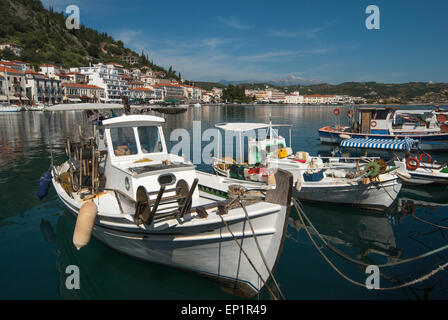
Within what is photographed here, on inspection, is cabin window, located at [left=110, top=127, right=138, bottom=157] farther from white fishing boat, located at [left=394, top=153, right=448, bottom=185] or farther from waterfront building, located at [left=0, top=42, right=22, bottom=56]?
waterfront building, located at [left=0, top=42, right=22, bottom=56]

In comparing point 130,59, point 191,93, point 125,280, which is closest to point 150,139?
point 125,280

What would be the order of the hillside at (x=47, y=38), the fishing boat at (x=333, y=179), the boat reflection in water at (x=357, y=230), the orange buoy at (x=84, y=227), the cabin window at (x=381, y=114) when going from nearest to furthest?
the orange buoy at (x=84, y=227) < the boat reflection in water at (x=357, y=230) < the fishing boat at (x=333, y=179) < the cabin window at (x=381, y=114) < the hillside at (x=47, y=38)

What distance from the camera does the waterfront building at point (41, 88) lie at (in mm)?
87250

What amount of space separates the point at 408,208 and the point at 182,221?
1175 cm

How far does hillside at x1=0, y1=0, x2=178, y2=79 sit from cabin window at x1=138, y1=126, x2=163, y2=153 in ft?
412

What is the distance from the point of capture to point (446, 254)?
8641 mm

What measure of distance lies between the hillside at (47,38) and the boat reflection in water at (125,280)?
127 metres

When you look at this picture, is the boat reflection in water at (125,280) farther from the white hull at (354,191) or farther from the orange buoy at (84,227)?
the white hull at (354,191)

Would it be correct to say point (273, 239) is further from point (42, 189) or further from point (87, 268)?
point (42, 189)

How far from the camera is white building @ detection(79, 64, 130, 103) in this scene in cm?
11162

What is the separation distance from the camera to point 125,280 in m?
7.21

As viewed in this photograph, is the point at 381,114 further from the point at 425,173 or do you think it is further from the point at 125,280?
the point at 125,280

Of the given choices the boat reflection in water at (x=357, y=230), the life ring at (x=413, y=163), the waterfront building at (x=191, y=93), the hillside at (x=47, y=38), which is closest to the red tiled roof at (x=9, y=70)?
the hillside at (x=47, y=38)

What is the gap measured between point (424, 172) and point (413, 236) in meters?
7.14
